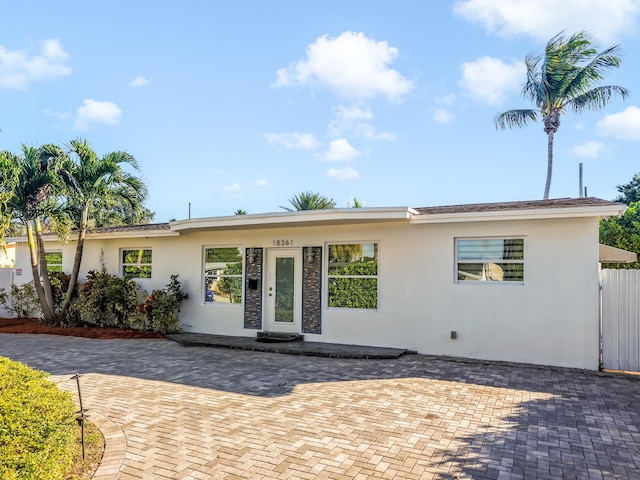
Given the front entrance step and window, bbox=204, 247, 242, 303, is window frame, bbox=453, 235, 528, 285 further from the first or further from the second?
window, bbox=204, 247, 242, 303

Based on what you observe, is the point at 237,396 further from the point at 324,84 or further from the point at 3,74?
the point at 324,84

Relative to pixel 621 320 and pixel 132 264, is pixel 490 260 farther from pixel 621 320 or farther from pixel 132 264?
pixel 132 264

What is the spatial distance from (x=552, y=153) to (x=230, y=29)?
1926cm

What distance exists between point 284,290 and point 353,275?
1.94 meters

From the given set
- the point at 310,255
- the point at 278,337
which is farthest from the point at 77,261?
the point at 310,255

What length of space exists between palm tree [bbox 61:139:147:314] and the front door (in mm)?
5219

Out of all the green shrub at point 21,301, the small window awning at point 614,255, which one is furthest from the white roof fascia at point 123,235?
the small window awning at point 614,255

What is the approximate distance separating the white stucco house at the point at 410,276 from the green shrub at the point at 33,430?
6.42 m

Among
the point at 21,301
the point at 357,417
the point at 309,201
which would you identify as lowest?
the point at 357,417

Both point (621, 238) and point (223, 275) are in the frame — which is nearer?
point (223, 275)

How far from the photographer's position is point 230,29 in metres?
11.3

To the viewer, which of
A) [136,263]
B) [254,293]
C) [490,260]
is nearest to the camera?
[490,260]

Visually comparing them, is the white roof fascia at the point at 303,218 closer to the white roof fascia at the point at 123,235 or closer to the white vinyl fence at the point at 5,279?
the white roof fascia at the point at 123,235

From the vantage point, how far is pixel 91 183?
12055mm
